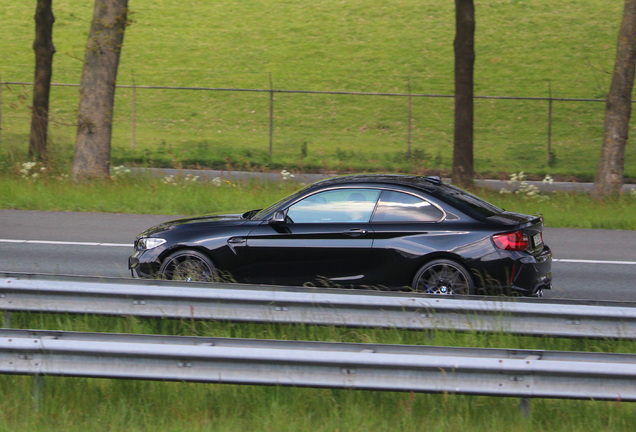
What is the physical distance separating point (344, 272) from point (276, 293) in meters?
2.13

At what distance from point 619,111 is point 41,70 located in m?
14.2

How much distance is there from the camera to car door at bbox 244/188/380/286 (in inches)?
302

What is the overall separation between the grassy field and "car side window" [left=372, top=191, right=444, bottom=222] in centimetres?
1396

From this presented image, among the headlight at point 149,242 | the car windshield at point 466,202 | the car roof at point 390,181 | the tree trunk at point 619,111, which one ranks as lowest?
the headlight at point 149,242

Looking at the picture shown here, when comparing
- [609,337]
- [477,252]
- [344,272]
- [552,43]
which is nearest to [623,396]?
[609,337]

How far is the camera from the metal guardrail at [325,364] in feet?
14.6

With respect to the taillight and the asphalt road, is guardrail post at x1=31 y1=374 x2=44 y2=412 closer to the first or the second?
the taillight

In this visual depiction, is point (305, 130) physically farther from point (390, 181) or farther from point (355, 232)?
point (355, 232)

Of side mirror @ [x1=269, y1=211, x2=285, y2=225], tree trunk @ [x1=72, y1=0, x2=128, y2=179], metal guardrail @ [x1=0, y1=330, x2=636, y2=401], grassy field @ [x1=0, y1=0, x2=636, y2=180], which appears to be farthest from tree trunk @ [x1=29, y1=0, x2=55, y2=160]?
metal guardrail @ [x1=0, y1=330, x2=636, y2=401]

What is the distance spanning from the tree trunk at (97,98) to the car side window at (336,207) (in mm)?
9406

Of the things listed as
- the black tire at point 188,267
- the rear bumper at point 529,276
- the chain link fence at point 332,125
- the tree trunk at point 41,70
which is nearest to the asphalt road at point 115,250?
the rear bumper at point 529,276

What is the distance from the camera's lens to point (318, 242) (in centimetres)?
774

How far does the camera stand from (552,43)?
1593 inches

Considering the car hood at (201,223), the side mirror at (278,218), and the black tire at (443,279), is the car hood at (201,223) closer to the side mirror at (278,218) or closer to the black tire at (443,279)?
the side mirror at (278,218)
